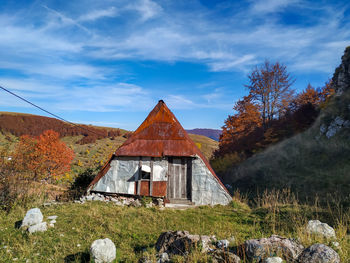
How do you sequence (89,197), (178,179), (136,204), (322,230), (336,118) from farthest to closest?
1. (336,118)
2. (178,179)
3. (89,197)
4. (136,204)
5. (322,230)

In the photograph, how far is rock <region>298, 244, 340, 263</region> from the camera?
141 inches

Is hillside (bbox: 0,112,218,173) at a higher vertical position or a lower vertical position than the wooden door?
higher

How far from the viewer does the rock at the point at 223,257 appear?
3.91m

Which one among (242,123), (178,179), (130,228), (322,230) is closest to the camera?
(322,230)

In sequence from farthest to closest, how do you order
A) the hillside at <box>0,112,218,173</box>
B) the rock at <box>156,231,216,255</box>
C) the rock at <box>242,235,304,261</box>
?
the hillside at <box>0,112,218,173</box>, the rock at <box>156,231,216,255</box>, the rock at <box>242,235,304,261</box>

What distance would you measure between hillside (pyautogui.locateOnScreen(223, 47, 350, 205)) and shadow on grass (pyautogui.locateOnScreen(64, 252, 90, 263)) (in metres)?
11.2

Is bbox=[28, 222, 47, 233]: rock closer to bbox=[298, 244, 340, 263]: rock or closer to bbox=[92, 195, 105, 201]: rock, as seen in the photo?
bbox=[92, 195, 105, 201]: rock

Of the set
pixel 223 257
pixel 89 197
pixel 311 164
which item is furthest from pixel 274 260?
pixel 311 164

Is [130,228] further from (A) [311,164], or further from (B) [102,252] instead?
(A) [311,164]

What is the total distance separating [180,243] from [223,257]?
108cm

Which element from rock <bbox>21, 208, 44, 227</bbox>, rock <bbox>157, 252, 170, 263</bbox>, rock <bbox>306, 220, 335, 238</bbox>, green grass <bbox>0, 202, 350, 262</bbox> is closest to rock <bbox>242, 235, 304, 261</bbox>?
green grass <bbox>0, 202, 350, 262</bbox>

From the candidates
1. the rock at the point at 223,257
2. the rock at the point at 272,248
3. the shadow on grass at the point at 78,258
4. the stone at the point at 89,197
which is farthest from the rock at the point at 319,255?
the stone at the point at 89,197

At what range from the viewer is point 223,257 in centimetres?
408

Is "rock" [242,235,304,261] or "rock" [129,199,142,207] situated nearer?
"rock" [242,235,304,261]
